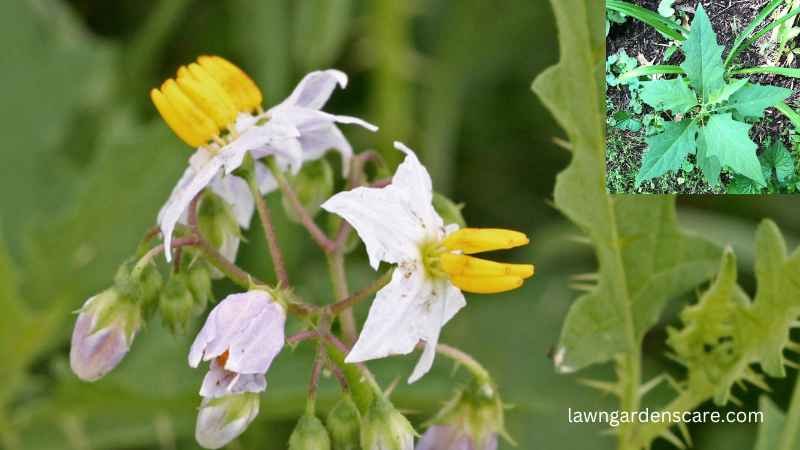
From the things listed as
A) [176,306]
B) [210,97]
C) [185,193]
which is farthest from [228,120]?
[176,306]

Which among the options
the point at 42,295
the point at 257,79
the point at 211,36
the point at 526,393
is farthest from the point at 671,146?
the point at 211,36

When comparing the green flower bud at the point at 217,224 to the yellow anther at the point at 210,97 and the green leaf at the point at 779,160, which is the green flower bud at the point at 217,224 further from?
the green leaf at the point at 779,160

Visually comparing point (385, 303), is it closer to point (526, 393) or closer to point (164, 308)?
point (164, 308)

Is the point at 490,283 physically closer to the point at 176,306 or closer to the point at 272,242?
the point at 272,242

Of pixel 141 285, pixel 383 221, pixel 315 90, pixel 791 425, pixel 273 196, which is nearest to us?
pixel 383 221

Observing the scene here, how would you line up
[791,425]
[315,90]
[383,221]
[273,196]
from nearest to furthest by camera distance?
[383,221]
[315,90]
[791,425]
[273,196]

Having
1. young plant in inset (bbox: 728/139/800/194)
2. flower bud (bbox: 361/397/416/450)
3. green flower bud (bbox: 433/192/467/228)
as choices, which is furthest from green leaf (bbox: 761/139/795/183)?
flower bud (bbox: 361/397/416/450)

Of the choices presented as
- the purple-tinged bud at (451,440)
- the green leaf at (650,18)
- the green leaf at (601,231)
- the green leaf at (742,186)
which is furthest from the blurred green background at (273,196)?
the green leaf at (650,18)

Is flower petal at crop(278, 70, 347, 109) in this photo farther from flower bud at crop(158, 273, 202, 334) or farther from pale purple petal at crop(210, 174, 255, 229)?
flower bud at crop(158, 273, 202, 334)
